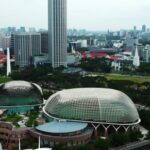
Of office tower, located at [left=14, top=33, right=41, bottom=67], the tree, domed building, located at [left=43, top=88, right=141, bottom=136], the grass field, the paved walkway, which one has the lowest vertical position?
the paved walkway

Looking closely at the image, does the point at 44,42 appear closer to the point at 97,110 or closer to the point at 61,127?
the point at 97,110

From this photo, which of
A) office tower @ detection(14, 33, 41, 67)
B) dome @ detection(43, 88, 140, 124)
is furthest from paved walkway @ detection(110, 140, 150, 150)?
office tower @ detection(14, 33, 41, 67)

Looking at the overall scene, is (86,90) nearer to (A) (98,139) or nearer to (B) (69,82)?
(A) (98,139)

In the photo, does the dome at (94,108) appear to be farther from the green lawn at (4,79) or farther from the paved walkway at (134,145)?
the green lawn at (4,79)

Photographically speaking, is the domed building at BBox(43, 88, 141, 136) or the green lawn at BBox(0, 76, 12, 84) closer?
the domed building at BBox(43, 88, 141, 136)

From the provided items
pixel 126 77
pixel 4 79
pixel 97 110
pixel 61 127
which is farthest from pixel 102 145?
pixel 126 77

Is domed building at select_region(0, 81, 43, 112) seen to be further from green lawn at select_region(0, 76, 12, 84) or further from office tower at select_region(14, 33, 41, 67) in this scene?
office tower at select_region(14, 33, 41, 67)
